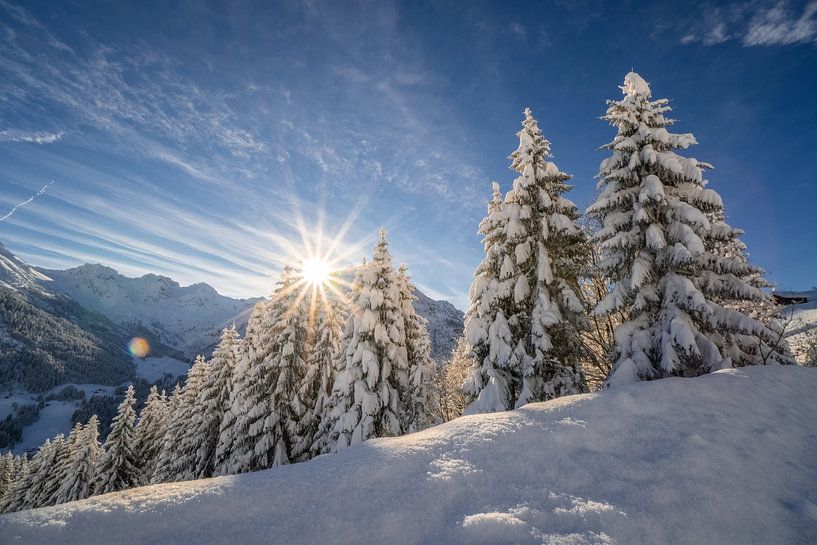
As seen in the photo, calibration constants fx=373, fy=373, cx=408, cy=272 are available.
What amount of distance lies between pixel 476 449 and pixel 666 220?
1048 centimetres

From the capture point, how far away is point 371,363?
1809 centimetres

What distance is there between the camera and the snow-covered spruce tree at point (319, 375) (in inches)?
790

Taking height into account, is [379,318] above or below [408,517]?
above

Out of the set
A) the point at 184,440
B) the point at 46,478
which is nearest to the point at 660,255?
the point at 184,440

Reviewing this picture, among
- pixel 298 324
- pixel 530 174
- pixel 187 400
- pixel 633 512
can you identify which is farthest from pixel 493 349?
pixel 187 400

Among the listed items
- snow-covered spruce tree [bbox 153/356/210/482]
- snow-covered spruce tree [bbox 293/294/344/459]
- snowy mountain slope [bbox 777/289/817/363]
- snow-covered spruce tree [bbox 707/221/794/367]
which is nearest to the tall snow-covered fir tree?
snow-covered spruce tree [bbox 707/221/794/367]

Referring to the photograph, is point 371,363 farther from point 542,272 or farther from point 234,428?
point 234,428

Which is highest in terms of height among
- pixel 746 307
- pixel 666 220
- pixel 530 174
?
pixel 530 174

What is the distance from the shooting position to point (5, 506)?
43281 millimetres

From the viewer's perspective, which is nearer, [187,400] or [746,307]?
[746,307]

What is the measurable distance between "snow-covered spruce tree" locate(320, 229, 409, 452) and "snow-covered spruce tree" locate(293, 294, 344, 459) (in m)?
1.25

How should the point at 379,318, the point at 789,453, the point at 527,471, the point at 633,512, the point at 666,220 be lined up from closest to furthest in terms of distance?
1. the point at 633,512
2. the point at 527,471
3. the point at 789,453
4. the point at 666,220
5. the point at 379,318

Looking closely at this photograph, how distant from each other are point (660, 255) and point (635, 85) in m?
6.15

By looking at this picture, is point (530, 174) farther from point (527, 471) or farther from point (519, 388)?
point (527, 471)
